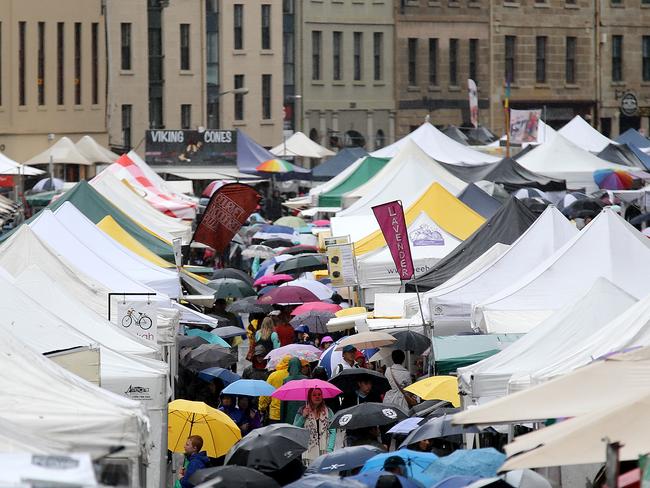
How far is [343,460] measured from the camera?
1274 centimetres

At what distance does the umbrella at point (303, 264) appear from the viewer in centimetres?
2859

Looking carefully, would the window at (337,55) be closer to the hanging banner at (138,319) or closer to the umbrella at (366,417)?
the hanging banner at (138,319)

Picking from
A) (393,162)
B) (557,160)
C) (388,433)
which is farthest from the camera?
(557,160)

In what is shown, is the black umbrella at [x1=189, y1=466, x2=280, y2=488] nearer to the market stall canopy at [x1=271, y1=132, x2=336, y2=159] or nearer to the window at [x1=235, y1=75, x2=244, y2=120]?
the market stall canopy at [x1=271, y1=132, x2=336, y2=159]

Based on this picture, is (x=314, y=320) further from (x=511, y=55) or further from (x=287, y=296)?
(x=511, y=55)

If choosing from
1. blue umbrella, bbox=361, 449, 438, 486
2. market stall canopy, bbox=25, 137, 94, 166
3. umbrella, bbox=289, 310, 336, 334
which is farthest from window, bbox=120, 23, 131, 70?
blue umbrella, bbox=361, 449, 438, 486

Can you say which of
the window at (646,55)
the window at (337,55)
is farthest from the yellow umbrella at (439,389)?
the window at (646,55)

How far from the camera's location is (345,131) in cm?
7331

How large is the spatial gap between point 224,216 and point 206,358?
8550 millimetres

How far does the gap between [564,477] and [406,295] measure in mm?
8410

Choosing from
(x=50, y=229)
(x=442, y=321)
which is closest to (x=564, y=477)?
Result: (x=442, y=321)

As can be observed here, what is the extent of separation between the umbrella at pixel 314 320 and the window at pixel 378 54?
52392 mm

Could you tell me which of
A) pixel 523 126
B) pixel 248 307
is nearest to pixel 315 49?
pixel 523 126

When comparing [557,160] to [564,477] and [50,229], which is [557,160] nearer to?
[50,229]
